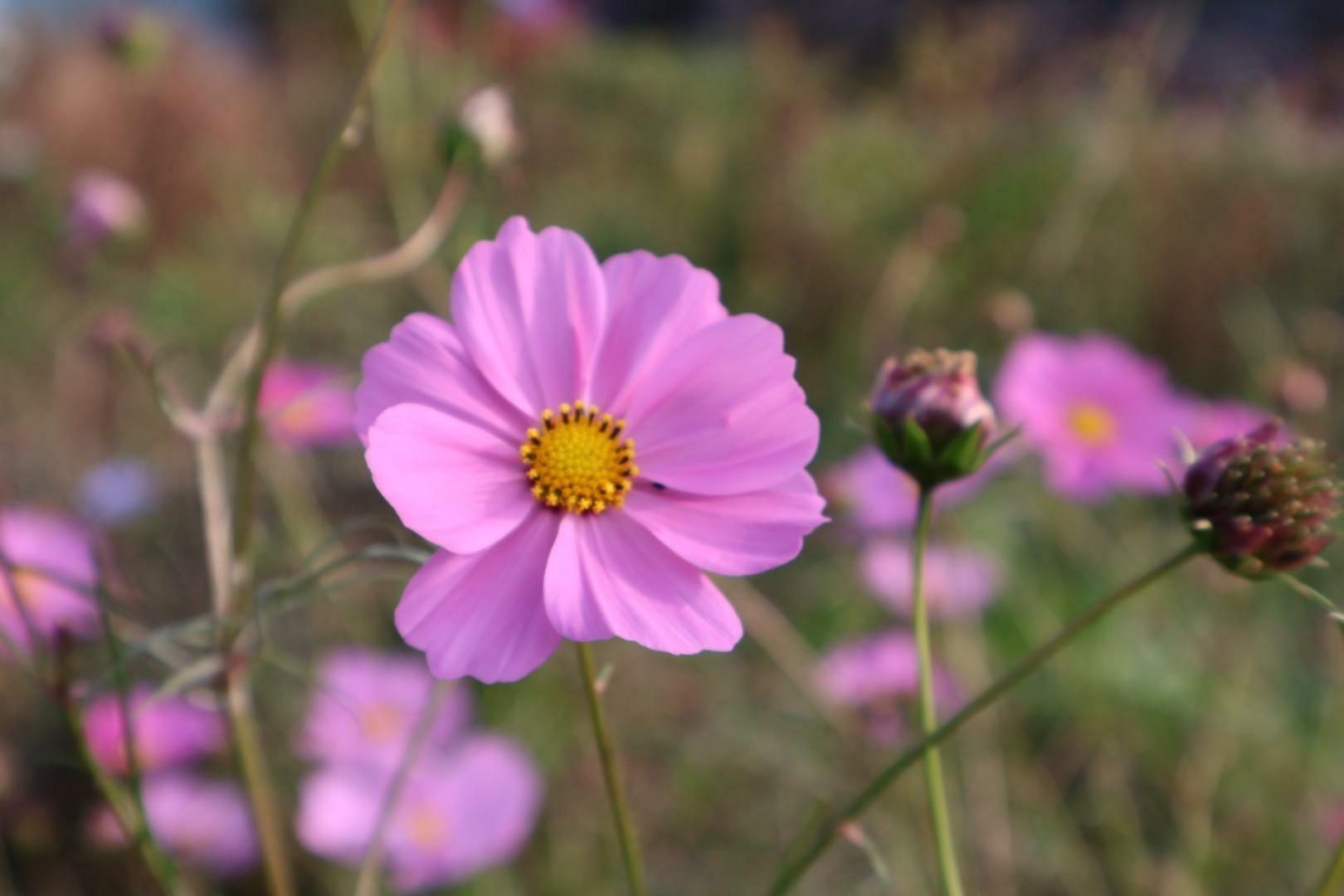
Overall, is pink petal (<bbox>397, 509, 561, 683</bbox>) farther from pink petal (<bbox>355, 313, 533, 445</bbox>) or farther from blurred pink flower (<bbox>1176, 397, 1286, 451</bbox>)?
blurred pink flower (<bbox>1176, 397, 1286, 451</bbox>)

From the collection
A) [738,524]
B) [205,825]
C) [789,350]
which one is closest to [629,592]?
[738,524]

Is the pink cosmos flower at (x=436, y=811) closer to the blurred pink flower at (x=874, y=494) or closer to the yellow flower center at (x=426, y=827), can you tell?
the yellow flower center at (x=426, y=827)

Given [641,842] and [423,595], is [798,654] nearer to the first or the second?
[641,842]

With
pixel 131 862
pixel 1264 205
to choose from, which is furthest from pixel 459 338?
pixel 1264 205

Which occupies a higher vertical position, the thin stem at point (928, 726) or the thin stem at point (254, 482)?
the thin stem at point (254, 482)

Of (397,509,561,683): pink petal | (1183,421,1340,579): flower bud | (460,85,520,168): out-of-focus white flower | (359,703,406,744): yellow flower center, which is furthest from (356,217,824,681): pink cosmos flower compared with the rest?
(359,703,406,744): yellow flower center

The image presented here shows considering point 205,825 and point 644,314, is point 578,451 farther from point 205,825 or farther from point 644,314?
point 205,825

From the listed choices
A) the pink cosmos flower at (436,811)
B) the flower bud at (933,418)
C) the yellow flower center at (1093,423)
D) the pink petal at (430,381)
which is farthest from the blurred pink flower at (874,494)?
the pink petal at (430,381)

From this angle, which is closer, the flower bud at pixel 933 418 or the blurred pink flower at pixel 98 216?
the flower bud at pixel 933 418

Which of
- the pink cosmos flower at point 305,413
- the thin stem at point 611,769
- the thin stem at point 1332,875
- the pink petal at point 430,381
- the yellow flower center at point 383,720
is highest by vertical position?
the pink cosmos flower at point 305,413
